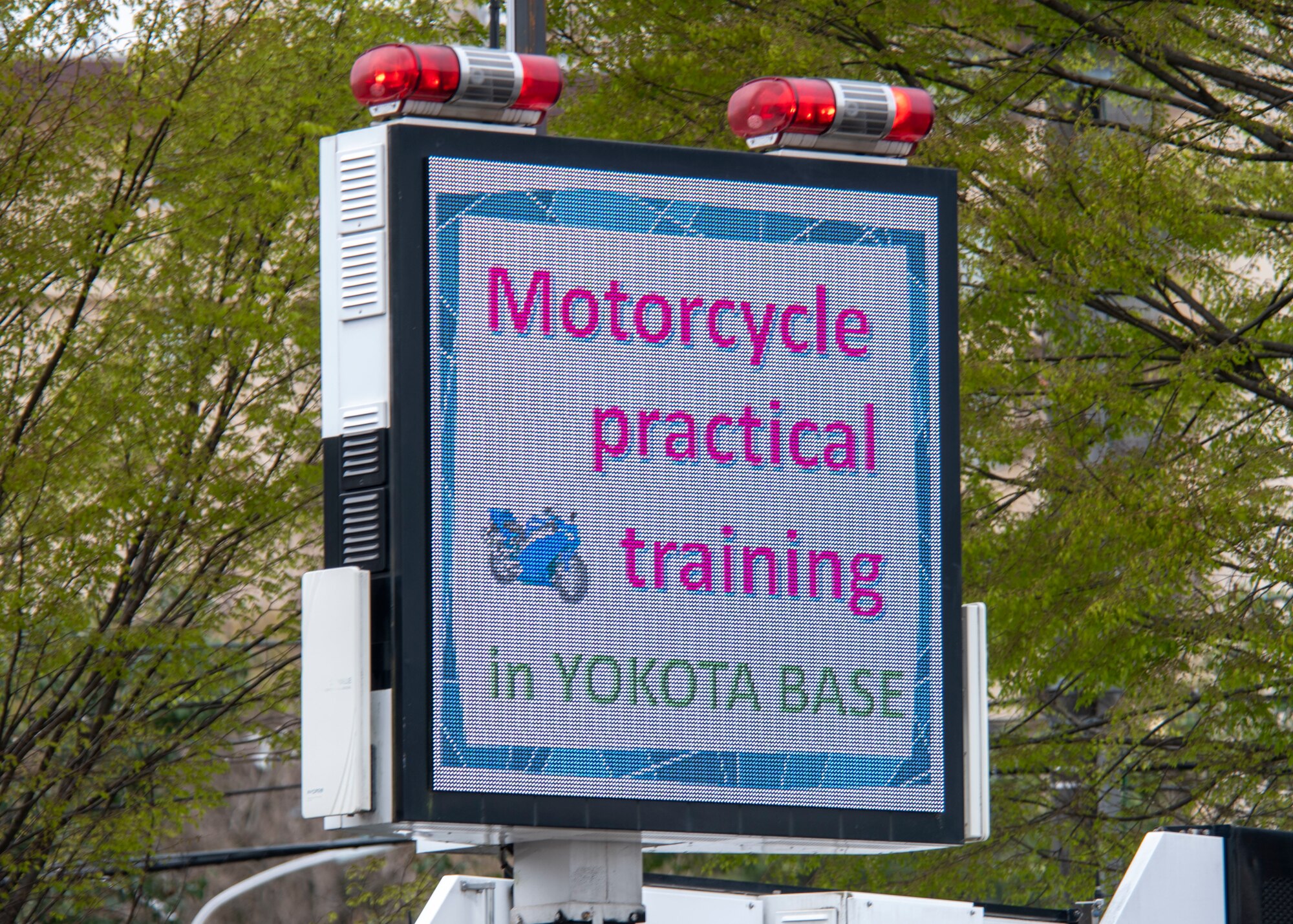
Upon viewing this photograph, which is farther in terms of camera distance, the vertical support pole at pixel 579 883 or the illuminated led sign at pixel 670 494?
the vertical support pole at pixel 579 883

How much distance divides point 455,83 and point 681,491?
1346 millimetres

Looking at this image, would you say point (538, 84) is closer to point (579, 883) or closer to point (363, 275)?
point (363, 275)

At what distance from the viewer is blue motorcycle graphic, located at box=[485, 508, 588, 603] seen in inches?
229

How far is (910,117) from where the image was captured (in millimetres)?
6688

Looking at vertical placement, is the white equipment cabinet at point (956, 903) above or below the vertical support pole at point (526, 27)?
below

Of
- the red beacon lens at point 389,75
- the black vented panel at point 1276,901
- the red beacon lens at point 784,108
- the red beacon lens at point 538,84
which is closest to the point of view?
the red beacon lens at point 389,75

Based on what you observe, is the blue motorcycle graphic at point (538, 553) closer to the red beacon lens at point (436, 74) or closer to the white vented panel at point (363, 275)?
the white vented panel at point (363, 275)

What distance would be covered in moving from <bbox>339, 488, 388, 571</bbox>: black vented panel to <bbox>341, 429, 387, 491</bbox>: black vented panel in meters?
0.03

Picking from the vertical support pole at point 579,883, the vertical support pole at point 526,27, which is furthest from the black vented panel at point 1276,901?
the vertical support pole at point 526,27

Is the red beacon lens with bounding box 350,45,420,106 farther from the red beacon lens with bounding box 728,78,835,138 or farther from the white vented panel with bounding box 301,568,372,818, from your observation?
the white vented panel with bounding box 301,568,372,818

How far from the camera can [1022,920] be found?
337 inches

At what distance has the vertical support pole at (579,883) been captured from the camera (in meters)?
6.08

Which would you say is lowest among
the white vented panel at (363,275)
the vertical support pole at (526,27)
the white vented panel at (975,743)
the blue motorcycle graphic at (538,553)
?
the white vented panel at (975,743)

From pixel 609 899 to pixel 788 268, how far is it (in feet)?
6.31
